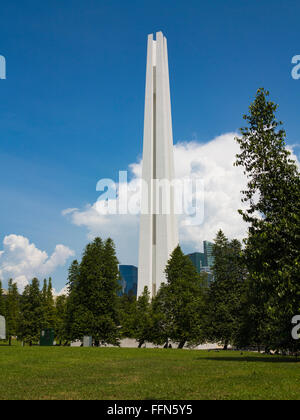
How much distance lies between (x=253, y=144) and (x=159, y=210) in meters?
59.0

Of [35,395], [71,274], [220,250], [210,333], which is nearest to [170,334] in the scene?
[210,333]

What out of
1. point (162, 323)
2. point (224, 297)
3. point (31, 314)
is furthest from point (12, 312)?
Answer: point (224, 297)

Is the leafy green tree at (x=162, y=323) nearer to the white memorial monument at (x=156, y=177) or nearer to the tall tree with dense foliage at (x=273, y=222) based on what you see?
the tall tree with dense foliage at (x=273, y=222)

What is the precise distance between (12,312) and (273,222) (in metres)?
73.0

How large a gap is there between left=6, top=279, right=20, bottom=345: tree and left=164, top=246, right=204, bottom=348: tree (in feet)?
95.8

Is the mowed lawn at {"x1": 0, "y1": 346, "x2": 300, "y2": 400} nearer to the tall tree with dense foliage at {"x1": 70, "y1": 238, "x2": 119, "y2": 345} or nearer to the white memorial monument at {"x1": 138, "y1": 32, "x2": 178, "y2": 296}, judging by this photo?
the tall tree with dense foliage at {"x1": 70, "y1": 238, "x2": 119, "y2": 345}

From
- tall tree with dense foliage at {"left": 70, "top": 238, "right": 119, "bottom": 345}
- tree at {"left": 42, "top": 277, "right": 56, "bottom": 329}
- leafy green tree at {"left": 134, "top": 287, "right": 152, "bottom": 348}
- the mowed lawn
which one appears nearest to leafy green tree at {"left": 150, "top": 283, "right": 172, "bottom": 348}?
leafy green tree at {"left": 134, "top": 287, "right": 152, "bottom": 348}

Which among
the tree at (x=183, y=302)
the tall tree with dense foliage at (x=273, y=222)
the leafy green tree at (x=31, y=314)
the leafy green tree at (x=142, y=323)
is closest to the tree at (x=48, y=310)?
the leafy green tree at (x=31, y=314)

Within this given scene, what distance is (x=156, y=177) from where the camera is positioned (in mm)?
82125

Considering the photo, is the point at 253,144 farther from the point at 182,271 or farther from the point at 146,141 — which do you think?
the point at 146,141

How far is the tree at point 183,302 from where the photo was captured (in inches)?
1785

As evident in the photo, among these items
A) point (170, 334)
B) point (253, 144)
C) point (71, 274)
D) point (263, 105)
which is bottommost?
point (170, 334)

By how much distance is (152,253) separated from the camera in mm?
81375
